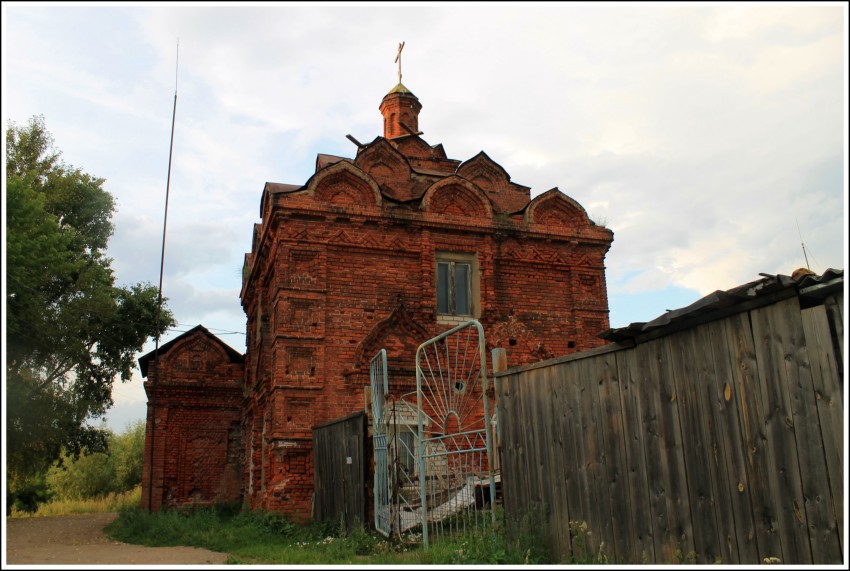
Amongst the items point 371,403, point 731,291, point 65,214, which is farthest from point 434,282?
point 65,214

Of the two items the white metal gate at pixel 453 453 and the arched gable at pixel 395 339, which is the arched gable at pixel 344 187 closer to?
the arched gable at pixel 395 339

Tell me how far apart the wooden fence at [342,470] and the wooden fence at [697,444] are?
11.7 ft

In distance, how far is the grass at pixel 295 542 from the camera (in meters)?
7.21

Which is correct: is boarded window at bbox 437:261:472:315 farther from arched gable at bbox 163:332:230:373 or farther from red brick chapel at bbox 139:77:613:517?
arched gable at bbox 163:332:230:373

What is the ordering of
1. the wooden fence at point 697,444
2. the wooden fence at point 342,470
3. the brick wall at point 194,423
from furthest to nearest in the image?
1. the brick wall at point 194,423
2. the wooden fence at point 342,470
3. the wooden fence at point 697,444

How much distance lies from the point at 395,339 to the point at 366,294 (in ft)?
3.46

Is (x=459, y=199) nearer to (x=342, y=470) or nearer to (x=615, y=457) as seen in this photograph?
(x=342, y=470)

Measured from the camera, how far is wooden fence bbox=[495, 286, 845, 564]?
176 inches

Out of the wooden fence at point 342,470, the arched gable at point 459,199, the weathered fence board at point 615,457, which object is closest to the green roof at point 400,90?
the arched gable at point 459,199

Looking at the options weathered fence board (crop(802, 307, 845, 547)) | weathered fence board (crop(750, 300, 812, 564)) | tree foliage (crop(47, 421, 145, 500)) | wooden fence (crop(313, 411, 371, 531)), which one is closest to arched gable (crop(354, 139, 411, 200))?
wooden fence (crop(313, 411, 371, 531))

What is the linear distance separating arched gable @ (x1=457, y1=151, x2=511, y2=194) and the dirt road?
9.93 meters

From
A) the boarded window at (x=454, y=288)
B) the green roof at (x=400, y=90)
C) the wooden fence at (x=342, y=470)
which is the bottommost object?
the wooden fence at (x=342, y=470)

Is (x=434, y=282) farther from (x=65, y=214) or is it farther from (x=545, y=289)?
(x=65, y=214)

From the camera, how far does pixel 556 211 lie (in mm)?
15688
